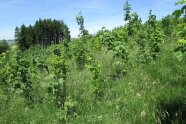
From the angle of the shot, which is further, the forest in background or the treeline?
the treeline

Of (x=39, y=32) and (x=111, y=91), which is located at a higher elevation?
(x=39, y=32)

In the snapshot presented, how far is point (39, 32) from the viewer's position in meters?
99.2

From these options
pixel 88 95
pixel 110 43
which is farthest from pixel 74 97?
pixel 110 43

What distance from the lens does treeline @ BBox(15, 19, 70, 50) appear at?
94.1 meters

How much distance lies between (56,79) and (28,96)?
1.19 m

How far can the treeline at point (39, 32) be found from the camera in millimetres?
94062

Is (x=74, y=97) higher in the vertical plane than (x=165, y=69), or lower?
lower

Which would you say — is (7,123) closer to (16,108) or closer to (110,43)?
(16,108)

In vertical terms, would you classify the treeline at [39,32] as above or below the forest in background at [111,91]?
above

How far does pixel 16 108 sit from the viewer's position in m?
7.07

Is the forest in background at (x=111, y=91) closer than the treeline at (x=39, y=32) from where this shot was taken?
Yes

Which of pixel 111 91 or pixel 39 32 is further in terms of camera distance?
pixel 39 32

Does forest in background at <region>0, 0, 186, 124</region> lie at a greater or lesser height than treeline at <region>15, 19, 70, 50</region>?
lesser

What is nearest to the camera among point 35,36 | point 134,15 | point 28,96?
point 28,96
